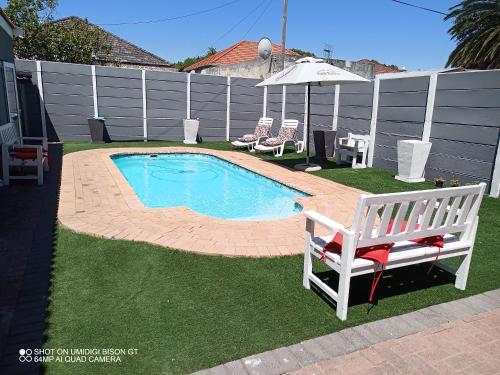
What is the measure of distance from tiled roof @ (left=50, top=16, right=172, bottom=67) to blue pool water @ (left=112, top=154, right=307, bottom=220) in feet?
51.3

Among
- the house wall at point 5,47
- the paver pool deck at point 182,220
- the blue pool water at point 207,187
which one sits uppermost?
the house wall at point 5,47

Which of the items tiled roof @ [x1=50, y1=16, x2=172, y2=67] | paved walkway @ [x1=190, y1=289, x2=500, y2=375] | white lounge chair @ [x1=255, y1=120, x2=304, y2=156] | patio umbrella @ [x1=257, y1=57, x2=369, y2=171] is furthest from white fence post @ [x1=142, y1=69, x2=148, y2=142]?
paved walkway @ [x1=190, y1=289, x2=500, y2=375]

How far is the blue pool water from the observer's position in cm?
763

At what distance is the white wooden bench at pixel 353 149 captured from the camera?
10.6 meters

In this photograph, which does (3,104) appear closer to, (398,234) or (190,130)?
(190,130)

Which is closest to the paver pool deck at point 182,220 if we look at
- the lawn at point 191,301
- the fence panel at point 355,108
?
the lawn at point 191,301

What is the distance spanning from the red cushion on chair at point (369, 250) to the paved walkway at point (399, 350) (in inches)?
21.7

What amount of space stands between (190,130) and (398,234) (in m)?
12.8

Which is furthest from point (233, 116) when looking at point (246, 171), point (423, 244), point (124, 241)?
point (423, 244)

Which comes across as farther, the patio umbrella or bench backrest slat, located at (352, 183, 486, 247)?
the patio umbrella

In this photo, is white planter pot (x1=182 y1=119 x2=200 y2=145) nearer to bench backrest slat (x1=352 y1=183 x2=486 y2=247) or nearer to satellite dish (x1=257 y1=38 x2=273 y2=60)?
satellite dish (x1=257 y1=38 x2=273 y2=60)

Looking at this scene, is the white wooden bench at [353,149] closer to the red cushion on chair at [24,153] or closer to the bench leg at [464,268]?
the bench leg at [464,268]

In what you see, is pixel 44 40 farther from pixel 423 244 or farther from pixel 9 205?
pixel 423 244

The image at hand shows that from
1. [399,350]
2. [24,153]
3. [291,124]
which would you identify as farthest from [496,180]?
[24,153]
